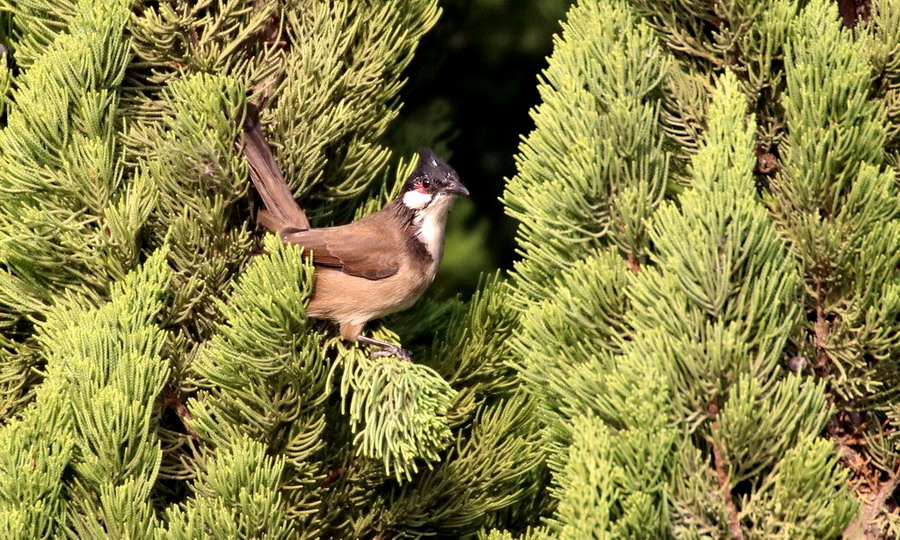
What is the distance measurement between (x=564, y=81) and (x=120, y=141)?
1292mm

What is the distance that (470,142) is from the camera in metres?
5.09

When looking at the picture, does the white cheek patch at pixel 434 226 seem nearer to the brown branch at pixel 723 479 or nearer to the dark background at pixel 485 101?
the dark background at pixel 485 101

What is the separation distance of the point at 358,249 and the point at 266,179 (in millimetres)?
946

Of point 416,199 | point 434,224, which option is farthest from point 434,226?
point 416,199

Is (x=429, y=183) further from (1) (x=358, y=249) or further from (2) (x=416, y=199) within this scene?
(1) (x=358, y=249)

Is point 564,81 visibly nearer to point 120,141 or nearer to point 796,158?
point 796,158

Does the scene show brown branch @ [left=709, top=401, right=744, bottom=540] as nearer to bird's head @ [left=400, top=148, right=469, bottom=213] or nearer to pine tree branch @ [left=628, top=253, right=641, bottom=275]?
pine tree branch @ [left=628, top=253, right=641, bottom=275]

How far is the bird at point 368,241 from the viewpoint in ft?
9.94

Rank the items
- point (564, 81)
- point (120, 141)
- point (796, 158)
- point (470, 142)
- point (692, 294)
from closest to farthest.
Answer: point (692, 294) → point (796, 158) → point (564, 81) → point (120, 141) → point (470, 142)

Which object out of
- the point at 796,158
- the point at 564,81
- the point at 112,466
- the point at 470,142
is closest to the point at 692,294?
the point at 796,158

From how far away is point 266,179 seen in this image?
9.73 feet

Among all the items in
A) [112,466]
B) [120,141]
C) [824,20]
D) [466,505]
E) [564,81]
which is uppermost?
[824,20]

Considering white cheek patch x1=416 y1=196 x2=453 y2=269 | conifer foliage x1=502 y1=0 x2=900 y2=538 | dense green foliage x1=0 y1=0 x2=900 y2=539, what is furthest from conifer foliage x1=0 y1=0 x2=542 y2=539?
white cheek patch x1=416 y1=196 x2=453 y2=269

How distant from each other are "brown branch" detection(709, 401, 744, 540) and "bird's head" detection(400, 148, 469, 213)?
199 cm
